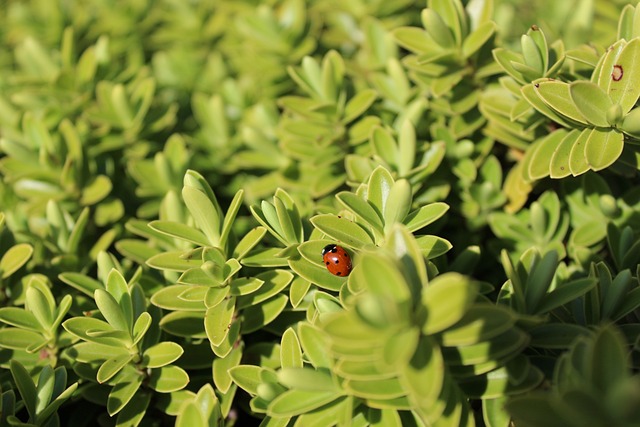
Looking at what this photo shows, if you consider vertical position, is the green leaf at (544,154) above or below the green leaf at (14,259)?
above

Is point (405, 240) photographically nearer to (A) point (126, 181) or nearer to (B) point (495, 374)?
(B) point (495, 374)

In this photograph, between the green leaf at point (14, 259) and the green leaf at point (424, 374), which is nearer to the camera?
the green leaf at point (424, 374)

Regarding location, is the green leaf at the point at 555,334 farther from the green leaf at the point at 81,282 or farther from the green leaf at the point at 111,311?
the green leaf at the point at 81,282

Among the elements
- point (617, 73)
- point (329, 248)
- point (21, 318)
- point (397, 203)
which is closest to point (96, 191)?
point (21, 318)

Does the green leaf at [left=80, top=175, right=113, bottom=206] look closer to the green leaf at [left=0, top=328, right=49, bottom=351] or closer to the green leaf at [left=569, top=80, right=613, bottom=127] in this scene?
the green leaf at [left=0, top=328, right=49, bottom=351]

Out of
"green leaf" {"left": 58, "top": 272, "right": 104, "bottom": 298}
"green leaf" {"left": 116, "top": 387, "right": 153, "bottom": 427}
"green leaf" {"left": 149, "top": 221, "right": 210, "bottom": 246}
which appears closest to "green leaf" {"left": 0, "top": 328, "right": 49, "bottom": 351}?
"green leaf" {"left": 58, "top": 272, "right": 104, "bottom": 298}

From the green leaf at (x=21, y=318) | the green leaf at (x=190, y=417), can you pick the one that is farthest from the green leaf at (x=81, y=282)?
the green leaf at (x=190, y=417)

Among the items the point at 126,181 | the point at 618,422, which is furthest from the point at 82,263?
the point at 618,422
